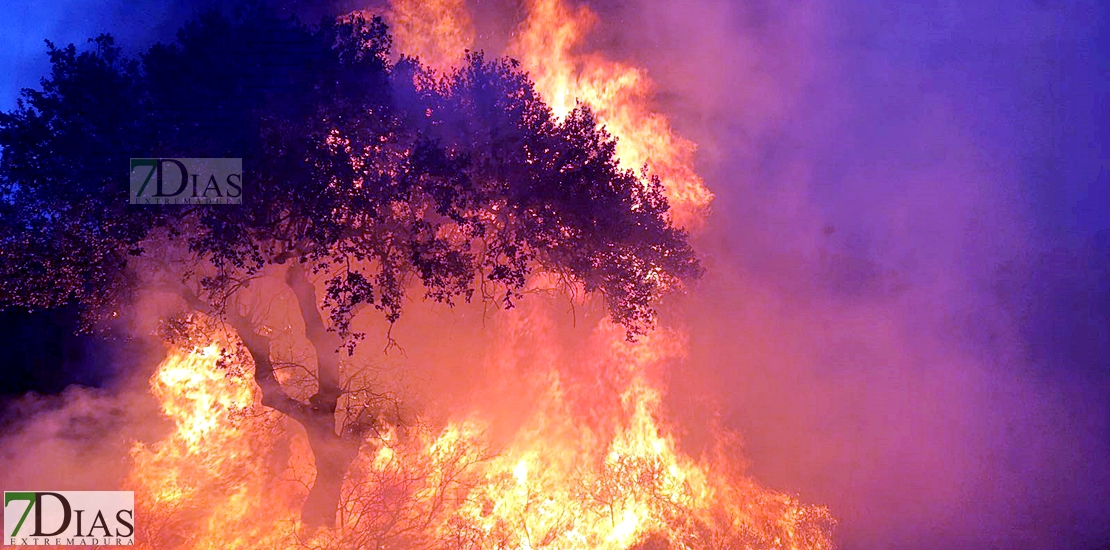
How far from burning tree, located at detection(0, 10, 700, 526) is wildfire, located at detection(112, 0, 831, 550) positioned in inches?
90.3

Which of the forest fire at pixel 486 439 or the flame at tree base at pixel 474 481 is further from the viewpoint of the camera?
the flame at tree base at pixel 474 481

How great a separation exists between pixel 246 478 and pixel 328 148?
7.07 m

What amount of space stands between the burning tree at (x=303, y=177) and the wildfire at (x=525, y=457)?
2295 millimetres

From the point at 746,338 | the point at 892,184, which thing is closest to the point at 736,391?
the point at 746,338

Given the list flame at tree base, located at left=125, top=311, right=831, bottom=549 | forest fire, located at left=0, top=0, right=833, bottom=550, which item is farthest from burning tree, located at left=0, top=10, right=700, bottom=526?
flame at tree base, located at left=125, top=311, right=831, bottom=549

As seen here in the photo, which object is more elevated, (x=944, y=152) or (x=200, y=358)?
(x=944, y=152)

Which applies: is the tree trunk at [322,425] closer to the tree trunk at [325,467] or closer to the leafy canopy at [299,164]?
the tree trunk at [325,467]

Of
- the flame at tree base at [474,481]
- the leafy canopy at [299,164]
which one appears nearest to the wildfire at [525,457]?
the flame at tree base at [474,481]

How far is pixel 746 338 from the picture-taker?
41.3ft

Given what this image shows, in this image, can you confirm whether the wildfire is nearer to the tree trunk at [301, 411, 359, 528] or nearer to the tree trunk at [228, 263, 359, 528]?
the tree trunk at [301, 411, 359, 528]

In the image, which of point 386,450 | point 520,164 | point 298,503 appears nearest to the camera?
point 520,164

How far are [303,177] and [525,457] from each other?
7.19 meters

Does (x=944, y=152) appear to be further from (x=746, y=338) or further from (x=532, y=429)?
(x=532, y=429)

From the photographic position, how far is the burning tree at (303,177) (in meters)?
7.24
